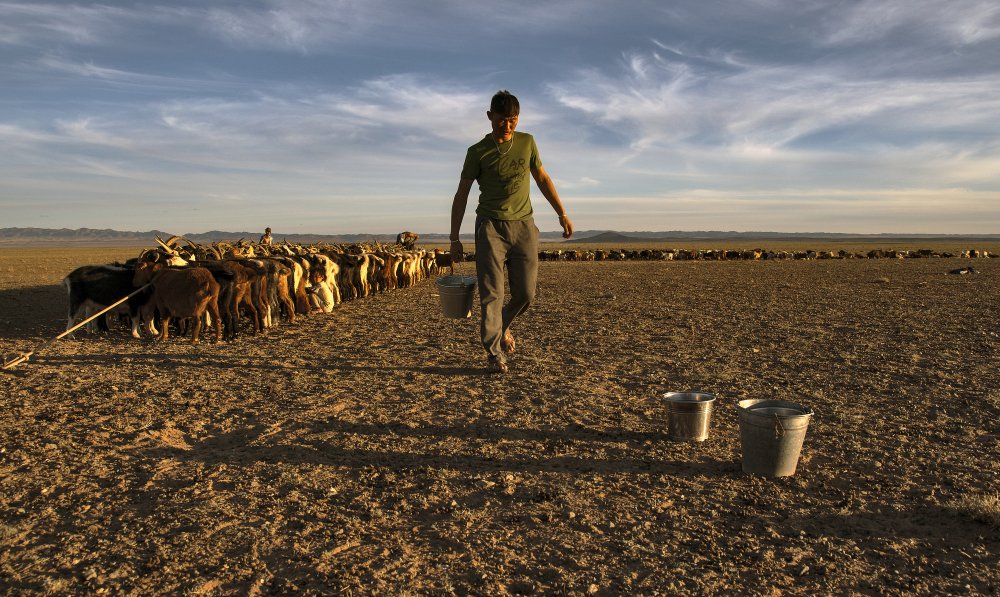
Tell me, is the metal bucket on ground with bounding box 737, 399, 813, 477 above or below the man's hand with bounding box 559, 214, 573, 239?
below

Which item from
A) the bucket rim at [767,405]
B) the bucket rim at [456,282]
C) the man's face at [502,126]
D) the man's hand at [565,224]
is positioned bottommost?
the bucket rim at [767,405]

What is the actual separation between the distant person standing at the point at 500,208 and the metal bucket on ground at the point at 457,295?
17.6 inches

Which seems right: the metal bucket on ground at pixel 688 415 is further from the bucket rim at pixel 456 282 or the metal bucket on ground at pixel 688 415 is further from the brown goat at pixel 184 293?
the brown goat at pixel 184 293

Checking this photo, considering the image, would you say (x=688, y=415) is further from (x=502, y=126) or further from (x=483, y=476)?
(x=502, y=126)

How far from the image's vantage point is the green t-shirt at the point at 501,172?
19.9 feet

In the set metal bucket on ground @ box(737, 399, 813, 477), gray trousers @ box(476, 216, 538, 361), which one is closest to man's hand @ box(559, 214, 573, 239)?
gray trousers @ box(476, 216, 538, 361)

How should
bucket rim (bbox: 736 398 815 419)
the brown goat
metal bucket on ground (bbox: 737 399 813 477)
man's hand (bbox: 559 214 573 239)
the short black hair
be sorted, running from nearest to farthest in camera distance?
metal bucket on ground (bbox: 737 399 813 477)
bucket rim (bbox: 736 398 815 419)
the short black hair
man's hand (bbox: 559 214 573 239)
the brown goat

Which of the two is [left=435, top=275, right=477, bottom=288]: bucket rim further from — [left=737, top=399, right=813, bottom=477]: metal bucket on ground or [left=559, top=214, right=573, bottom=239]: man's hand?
[left=737, top=399, right=813, bottom=477]: metal bucket on ground

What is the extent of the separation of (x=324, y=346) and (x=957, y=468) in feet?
22.9

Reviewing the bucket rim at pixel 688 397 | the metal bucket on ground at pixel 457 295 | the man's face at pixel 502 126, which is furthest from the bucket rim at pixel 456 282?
the bucket rim at pixel 688 397

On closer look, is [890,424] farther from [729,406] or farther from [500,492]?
[500,492]

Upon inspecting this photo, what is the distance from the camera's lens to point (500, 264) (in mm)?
6211

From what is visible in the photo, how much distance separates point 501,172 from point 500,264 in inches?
33.5

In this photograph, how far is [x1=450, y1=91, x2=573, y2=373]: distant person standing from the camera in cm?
607
